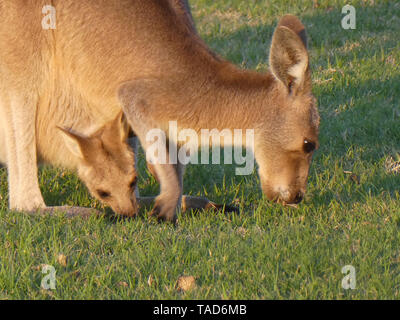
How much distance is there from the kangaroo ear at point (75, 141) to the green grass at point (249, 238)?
14.9 inches

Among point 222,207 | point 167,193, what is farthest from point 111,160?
point 222,207

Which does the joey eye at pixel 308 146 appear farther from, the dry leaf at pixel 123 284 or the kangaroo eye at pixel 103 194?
the dry leaf at pixel 123 284

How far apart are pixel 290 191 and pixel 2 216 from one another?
63.4 inches

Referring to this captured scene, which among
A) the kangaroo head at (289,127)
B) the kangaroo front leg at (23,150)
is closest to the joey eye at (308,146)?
the kangaroo head at (289,127)

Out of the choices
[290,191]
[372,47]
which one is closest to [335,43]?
[372,47]

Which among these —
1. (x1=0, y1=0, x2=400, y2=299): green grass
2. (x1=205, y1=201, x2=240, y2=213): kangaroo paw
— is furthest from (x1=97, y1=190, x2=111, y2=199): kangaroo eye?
(x1=205, y1=201, x2=240, y2=213): kangaroo paw

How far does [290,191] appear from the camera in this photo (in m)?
4.15

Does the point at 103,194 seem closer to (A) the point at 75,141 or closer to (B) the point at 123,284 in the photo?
(A) the point at 75,141

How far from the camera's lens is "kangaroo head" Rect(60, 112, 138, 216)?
13.7ft

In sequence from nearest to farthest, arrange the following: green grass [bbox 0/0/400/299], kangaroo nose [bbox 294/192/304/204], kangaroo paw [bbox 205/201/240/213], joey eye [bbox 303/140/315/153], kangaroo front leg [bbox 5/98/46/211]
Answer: green grass [bbox 0/0/400/299]
joey eye [bbox 303/140/315/153]
kangaroo nose [bbox 294/192/304/204]
kangaroo front leg [bbox 5/98/46/211]
kangaroo paw [bbox 205/201/240/213]

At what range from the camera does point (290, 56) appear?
3.91 m

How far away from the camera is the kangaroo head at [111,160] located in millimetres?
4168

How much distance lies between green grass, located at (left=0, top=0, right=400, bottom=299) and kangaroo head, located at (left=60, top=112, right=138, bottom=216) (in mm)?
162

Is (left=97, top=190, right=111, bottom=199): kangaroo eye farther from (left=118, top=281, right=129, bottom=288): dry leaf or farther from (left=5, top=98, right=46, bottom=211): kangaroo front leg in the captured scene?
(left=118, top=281, right=129, bottom=288): dry leaf
